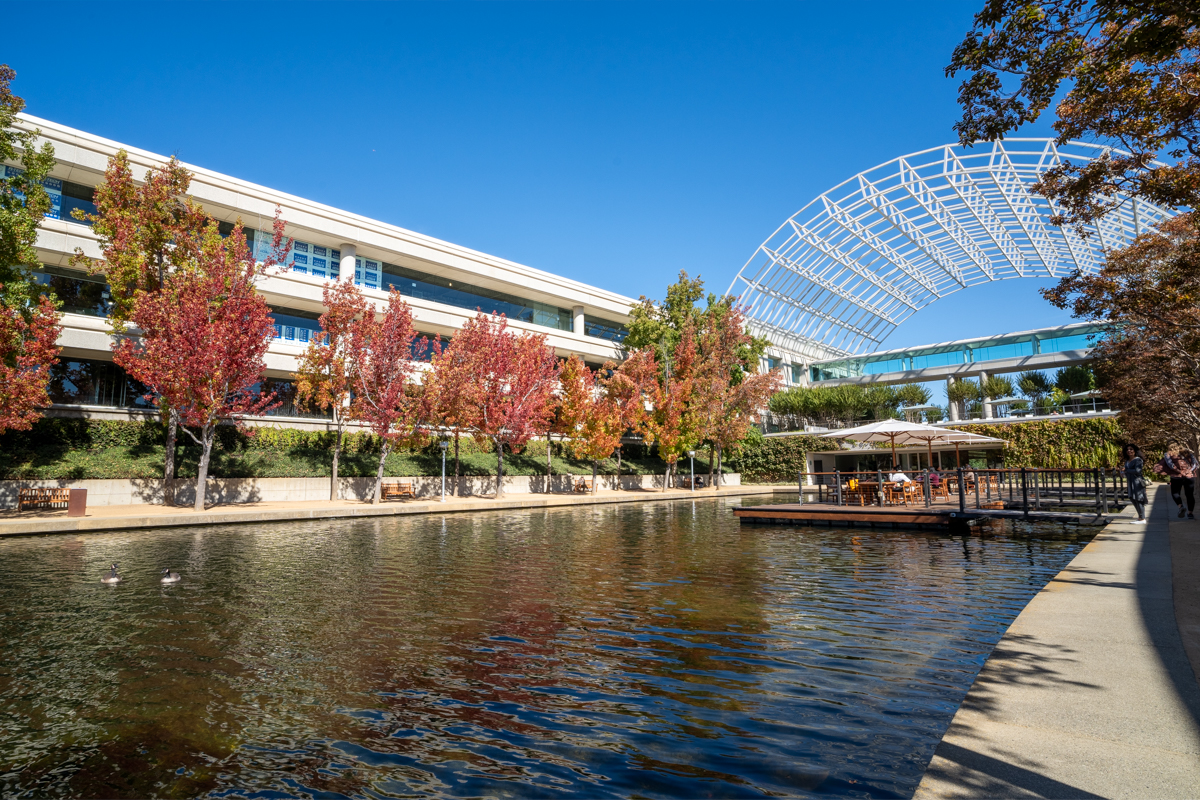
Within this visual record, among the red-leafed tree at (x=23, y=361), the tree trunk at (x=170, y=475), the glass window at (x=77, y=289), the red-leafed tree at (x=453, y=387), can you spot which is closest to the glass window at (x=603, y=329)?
the red-leafed tree at (x=453, y=387)

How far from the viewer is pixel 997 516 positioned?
55.9ft

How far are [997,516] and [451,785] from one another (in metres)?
17.3

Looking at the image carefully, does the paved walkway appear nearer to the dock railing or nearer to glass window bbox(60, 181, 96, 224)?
the dock railing

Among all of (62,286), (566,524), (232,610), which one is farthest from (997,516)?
(62,286)

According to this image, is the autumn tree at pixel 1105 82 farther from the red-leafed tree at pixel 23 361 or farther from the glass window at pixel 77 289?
the glass window at pixel 77 289

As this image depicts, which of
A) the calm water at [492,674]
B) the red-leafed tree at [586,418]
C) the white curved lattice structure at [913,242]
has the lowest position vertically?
the calm water at [492,674]

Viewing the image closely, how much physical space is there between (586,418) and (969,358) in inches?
1412

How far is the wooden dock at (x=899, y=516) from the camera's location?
54.1ft

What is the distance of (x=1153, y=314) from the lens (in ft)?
40.9

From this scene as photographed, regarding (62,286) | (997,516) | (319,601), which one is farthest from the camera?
(62,286)

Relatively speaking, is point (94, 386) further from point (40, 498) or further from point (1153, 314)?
point (1153, 314)

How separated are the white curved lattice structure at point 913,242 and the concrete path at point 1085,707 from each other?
43515 millimetres

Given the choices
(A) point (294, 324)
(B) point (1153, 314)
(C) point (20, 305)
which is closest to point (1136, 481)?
(B) point (1153, 314)

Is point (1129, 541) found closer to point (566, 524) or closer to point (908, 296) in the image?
point (566, 524)
